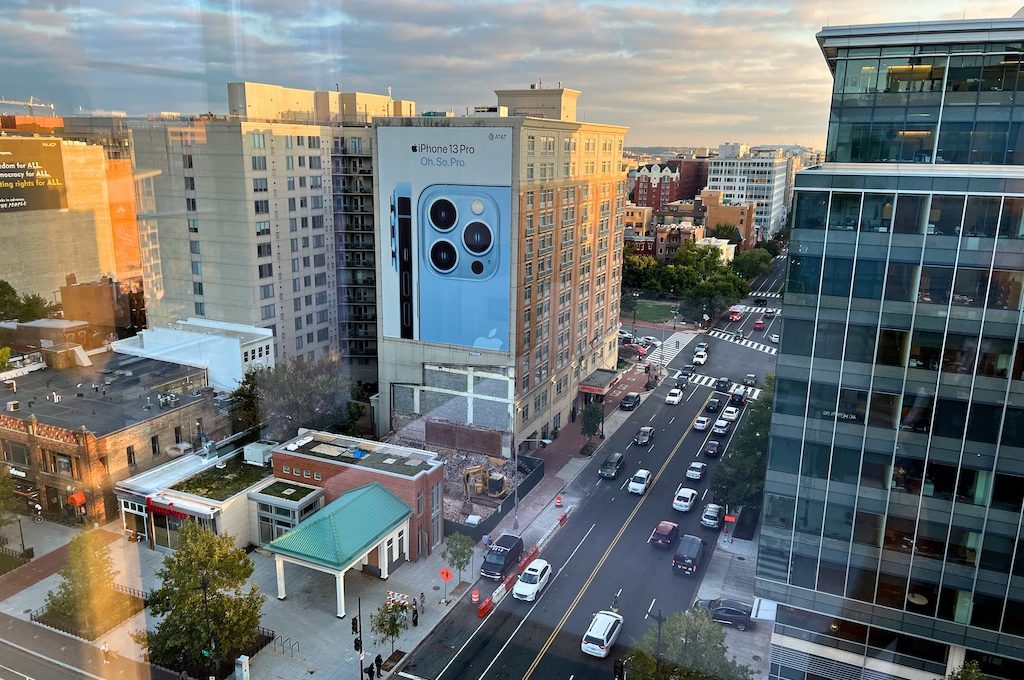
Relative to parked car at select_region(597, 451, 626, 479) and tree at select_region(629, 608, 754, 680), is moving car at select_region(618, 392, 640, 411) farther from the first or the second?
tree at select_region(629, 608, 754, 680)

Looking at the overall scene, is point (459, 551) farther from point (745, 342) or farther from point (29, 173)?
point (745, 342)

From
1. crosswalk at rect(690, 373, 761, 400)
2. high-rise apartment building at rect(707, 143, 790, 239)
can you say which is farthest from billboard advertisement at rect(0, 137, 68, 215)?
high-rise apartment building at rect(707, 143, 790, 239)

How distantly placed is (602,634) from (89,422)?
4.69 m

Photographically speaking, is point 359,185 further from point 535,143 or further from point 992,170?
point 992,170

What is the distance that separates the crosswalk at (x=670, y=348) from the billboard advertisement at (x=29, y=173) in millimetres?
9281

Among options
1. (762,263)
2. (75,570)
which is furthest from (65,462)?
(762,263)

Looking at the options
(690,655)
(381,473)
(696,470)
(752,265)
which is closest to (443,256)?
(381,473)

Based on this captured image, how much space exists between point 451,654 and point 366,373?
5452 millimetres

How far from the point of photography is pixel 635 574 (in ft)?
18.3

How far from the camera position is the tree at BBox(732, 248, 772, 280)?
58.6ft

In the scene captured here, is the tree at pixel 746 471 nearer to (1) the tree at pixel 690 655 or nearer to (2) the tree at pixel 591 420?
(2) the tree at pixel 591 420

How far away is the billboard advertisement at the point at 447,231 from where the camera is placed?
282 inches

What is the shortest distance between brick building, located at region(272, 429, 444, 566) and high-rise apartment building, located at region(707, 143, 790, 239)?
19515 millimetres

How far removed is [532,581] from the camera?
540 cm
